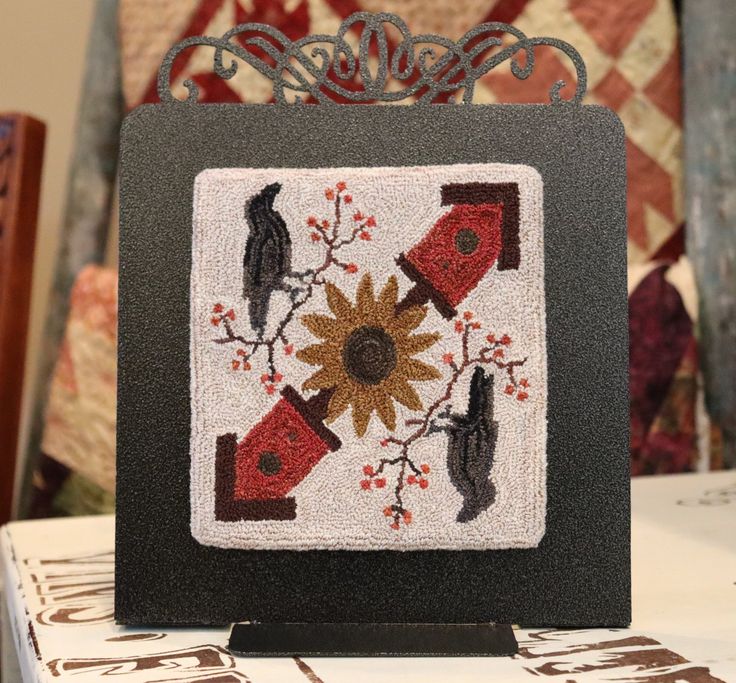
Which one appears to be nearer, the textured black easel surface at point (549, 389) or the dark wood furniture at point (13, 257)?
the textured black easel surface at point (549, 389)

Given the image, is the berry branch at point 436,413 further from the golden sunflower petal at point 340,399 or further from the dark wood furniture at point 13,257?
the dark wood furniture at point 13,257

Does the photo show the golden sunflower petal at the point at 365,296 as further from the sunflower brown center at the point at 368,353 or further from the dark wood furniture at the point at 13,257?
the dark wood furniture at the point at 13,257

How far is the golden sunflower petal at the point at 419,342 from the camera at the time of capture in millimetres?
508

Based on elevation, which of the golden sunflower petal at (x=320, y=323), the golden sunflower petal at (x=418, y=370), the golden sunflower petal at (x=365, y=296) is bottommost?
the golden sunflower petal at (x=418, y=370)

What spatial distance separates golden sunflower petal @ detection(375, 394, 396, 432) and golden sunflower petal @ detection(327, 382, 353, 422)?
0.02 meters

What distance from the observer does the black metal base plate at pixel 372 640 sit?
1.58ft

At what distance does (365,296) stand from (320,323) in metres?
0.03

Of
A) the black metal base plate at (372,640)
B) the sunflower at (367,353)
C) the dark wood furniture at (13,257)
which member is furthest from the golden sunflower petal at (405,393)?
the dark wood furniture at (13,257)

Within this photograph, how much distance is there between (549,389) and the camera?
1.71 feet

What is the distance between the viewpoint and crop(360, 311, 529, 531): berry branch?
51 centimetres

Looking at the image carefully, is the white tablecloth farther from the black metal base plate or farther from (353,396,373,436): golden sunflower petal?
(353,396,373,436): golden sunflower petal

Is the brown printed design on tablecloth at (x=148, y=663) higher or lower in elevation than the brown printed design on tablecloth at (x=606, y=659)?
lower

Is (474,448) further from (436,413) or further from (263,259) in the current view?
(263,259)

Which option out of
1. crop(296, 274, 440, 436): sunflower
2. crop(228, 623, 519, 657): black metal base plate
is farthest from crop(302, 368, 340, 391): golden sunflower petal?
crop(228, 623, 519, 657): black metal base plate
